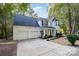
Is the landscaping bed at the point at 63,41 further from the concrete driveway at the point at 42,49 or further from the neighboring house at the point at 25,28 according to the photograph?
the neighboring house at the point at 25,28

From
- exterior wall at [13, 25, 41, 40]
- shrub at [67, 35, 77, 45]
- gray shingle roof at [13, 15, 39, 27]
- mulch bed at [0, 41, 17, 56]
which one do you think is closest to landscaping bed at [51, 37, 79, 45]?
shrub at [67, 35, 77, 45]

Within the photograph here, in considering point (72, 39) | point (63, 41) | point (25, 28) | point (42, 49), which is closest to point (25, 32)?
point (25, 28)

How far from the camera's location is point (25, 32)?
338cm

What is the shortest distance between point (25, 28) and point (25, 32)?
0.06 metres

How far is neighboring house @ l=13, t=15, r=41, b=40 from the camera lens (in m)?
3.36

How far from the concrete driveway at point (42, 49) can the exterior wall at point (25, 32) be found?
0.08 m

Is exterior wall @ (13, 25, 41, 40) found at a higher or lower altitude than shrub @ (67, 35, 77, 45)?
higher

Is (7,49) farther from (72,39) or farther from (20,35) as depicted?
(72,39)

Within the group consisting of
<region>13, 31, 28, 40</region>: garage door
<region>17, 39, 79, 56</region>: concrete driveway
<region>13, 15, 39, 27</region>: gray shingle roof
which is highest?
<region>13, 15, 39, 27</region>: gray shingle roof

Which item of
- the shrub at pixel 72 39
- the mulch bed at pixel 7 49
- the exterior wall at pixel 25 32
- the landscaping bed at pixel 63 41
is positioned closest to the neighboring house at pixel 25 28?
the exterior wall at pixel 25 32

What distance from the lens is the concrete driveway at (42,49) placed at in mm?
3336

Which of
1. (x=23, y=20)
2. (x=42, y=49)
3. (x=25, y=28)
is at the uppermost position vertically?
(x=23, y=20)

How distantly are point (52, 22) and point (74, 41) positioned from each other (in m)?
0.40

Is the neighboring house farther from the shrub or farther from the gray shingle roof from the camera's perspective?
the shrub
